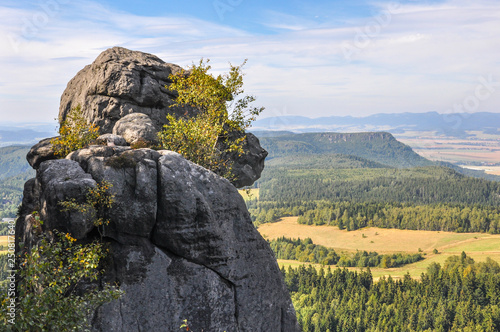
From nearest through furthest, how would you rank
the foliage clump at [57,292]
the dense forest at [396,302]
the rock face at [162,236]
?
the foliage clump at [57,292]
the rock face at [162,236]
the dense forest at [396,302]

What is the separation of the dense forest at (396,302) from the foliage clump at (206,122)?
134m

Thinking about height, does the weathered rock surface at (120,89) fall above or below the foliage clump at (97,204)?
above

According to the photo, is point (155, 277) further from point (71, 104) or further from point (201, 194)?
point (71, 104)

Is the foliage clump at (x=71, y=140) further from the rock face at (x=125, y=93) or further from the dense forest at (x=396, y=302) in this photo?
the dense forest at (x=396, y=302)

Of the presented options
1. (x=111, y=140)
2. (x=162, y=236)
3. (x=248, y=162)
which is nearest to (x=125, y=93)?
(x=111, y=140)

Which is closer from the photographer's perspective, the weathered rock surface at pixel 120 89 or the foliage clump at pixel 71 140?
the foliage clump at pixel 71 140

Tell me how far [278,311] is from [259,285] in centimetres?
214

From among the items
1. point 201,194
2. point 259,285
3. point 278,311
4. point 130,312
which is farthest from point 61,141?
point 278,311

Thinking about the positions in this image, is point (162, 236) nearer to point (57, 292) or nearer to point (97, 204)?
point (97, 204)

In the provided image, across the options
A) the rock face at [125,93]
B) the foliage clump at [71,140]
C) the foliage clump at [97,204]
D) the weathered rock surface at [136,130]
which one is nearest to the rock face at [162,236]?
the foliage clump at [97,204]

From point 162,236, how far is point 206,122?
9.98m

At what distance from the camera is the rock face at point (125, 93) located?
30.8 m

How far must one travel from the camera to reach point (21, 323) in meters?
12.9

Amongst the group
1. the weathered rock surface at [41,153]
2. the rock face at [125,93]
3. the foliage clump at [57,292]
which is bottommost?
the foliage clump at [57,292]
